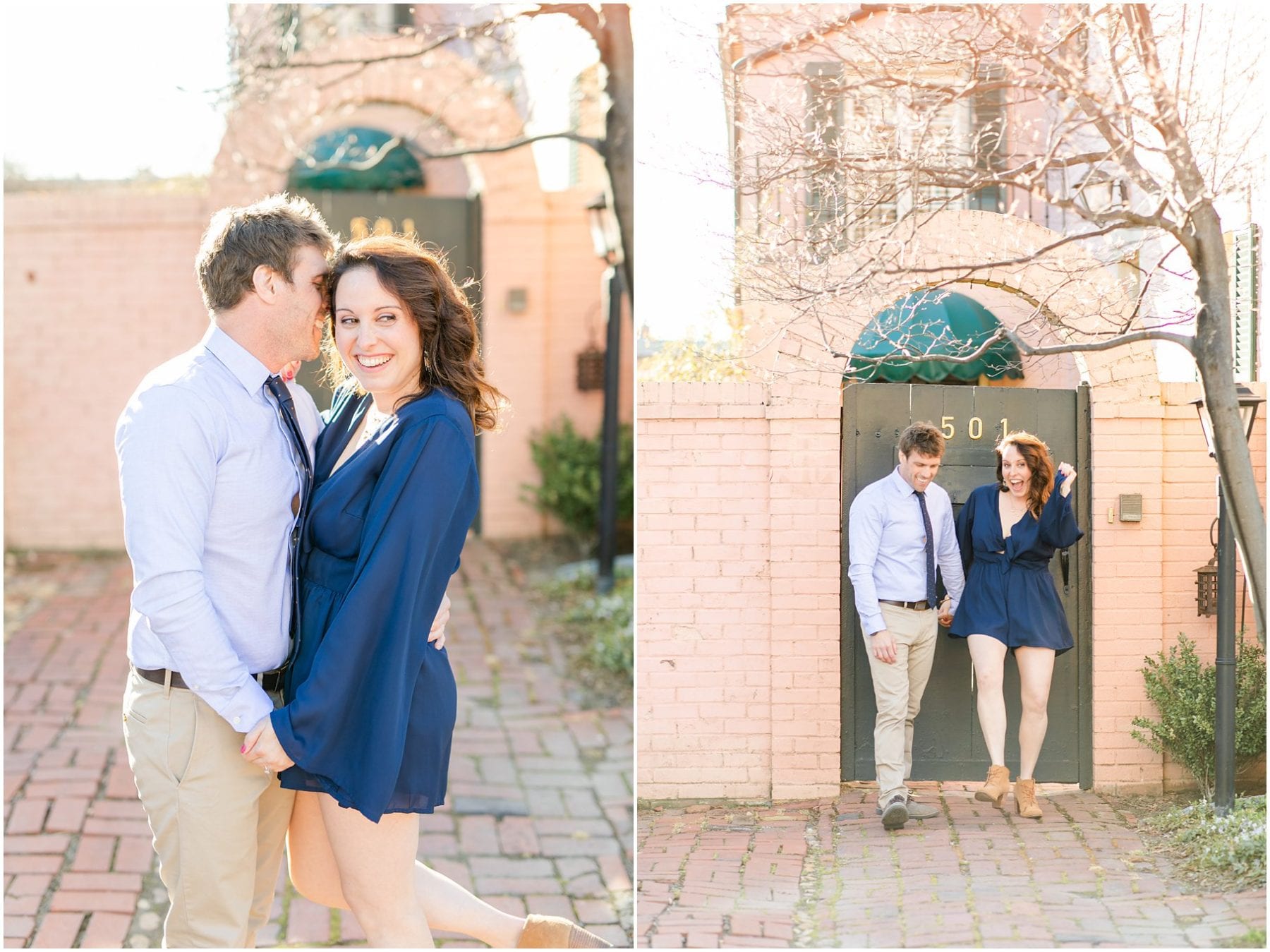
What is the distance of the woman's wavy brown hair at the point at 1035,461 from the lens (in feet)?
7.68

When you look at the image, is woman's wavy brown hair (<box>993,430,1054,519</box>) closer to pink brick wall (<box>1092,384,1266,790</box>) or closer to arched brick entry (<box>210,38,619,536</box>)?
pink brick wall (<box>1092,384,1266,790</box>)

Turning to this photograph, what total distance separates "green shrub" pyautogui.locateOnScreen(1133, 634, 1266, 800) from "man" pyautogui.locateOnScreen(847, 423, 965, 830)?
0.42 m

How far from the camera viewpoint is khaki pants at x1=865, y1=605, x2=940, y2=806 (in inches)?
95.0

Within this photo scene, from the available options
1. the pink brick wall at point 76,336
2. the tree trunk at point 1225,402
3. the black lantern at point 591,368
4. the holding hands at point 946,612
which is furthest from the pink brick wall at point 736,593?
the pink brick wall at point 76,336

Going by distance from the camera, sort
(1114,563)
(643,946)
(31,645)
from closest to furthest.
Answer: (1114,563) < (643,946) < (31,645)

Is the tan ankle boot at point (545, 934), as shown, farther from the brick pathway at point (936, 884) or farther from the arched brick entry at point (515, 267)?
the arched brick entry at point (515, 267)

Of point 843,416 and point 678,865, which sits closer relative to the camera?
point 843,416

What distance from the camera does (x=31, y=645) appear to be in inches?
236

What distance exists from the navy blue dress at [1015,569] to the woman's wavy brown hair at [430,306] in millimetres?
992

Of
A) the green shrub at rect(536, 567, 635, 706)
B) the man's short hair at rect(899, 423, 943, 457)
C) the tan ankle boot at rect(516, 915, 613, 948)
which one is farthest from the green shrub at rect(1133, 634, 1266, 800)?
the green shrub at rect(536, 567, 635, 706)

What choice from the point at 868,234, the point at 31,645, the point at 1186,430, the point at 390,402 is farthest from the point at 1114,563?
the point at 31,645

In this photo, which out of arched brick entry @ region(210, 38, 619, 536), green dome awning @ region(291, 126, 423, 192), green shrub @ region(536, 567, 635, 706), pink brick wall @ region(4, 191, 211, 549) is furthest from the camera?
green dome awning @ region(291, 126, 423, 192)

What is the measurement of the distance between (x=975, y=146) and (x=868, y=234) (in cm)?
27

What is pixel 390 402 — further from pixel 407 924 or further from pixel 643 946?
pixel 643 946
